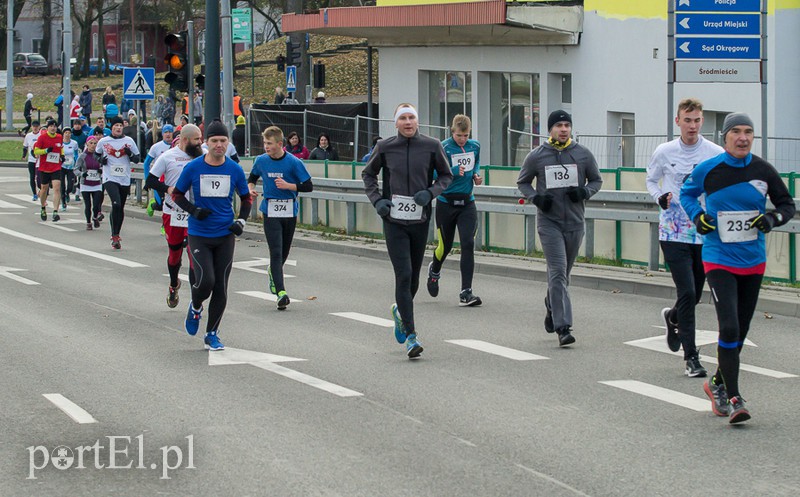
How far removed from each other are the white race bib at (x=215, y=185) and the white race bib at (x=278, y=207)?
2958 mm

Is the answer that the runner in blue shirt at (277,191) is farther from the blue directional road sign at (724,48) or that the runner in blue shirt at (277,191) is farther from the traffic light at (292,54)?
the traffic light at (292,54)

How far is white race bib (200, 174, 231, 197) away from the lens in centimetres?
1145

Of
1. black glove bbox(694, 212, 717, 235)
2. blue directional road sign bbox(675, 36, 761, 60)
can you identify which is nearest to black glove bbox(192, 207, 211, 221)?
black glove bbox(694, 212, 717, 235)

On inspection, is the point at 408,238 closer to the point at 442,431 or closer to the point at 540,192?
the point at 540,192

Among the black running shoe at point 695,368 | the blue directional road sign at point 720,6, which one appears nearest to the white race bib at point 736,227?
the black running shoe at point 695,368

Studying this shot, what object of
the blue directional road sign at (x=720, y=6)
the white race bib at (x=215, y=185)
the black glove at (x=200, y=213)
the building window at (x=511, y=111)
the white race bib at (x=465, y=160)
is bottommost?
the black glove at (x=200, y=213)

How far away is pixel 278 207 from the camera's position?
1452 centimetres

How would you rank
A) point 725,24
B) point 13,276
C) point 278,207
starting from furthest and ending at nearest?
1. point 13,276
2. point 725,24
3. point 278,207

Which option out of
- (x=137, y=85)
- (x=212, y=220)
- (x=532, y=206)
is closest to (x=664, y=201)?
(x=212, y=220)

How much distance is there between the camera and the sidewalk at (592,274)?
1369 centimetres

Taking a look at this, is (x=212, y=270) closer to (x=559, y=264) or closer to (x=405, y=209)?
(x=405, y=209)

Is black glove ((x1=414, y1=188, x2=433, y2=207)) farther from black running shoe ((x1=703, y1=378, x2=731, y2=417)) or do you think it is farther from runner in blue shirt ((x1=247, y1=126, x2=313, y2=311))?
runner in blue shirt ((x1=247, y1=126, x2=313, y2=311))

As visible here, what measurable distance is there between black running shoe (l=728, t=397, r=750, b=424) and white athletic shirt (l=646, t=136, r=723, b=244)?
202 centimetres

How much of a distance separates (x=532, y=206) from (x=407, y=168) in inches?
292
